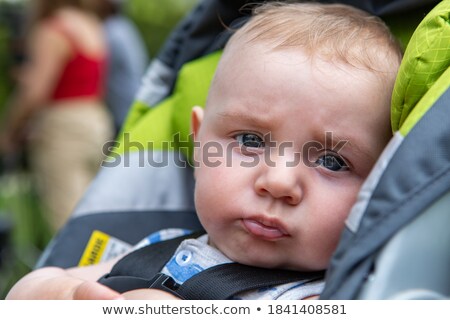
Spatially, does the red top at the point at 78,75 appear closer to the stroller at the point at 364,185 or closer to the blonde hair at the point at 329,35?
the stroller at the point at 364,185

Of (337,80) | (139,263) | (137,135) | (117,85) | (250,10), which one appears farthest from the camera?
(117,85)

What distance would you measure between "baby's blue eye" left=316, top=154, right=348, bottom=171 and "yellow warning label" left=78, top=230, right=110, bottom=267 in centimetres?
61

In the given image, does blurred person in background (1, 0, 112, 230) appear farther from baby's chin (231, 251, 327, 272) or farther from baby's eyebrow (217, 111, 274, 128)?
baby's chin (231, 251, 327, 272)

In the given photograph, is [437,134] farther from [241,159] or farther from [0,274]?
[0,274]

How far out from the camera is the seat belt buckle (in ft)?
4.23

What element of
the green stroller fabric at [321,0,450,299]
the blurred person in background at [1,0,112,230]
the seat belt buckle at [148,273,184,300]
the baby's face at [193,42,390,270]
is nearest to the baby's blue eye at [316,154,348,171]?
the baby's face at [193,42,390,270]

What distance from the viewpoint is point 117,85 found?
4.01 m

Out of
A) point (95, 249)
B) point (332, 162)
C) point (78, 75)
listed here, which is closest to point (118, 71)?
point (78, 75)

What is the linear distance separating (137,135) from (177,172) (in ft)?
0.46

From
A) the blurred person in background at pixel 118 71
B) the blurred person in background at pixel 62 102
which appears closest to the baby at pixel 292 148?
the blurred person in background at pixel 62 102

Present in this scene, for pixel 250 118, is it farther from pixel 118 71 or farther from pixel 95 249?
pixel 118 71

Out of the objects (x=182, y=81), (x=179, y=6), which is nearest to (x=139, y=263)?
(x=182, y=81)

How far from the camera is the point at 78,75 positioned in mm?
3637

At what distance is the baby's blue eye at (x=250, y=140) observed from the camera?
132 centimetres
